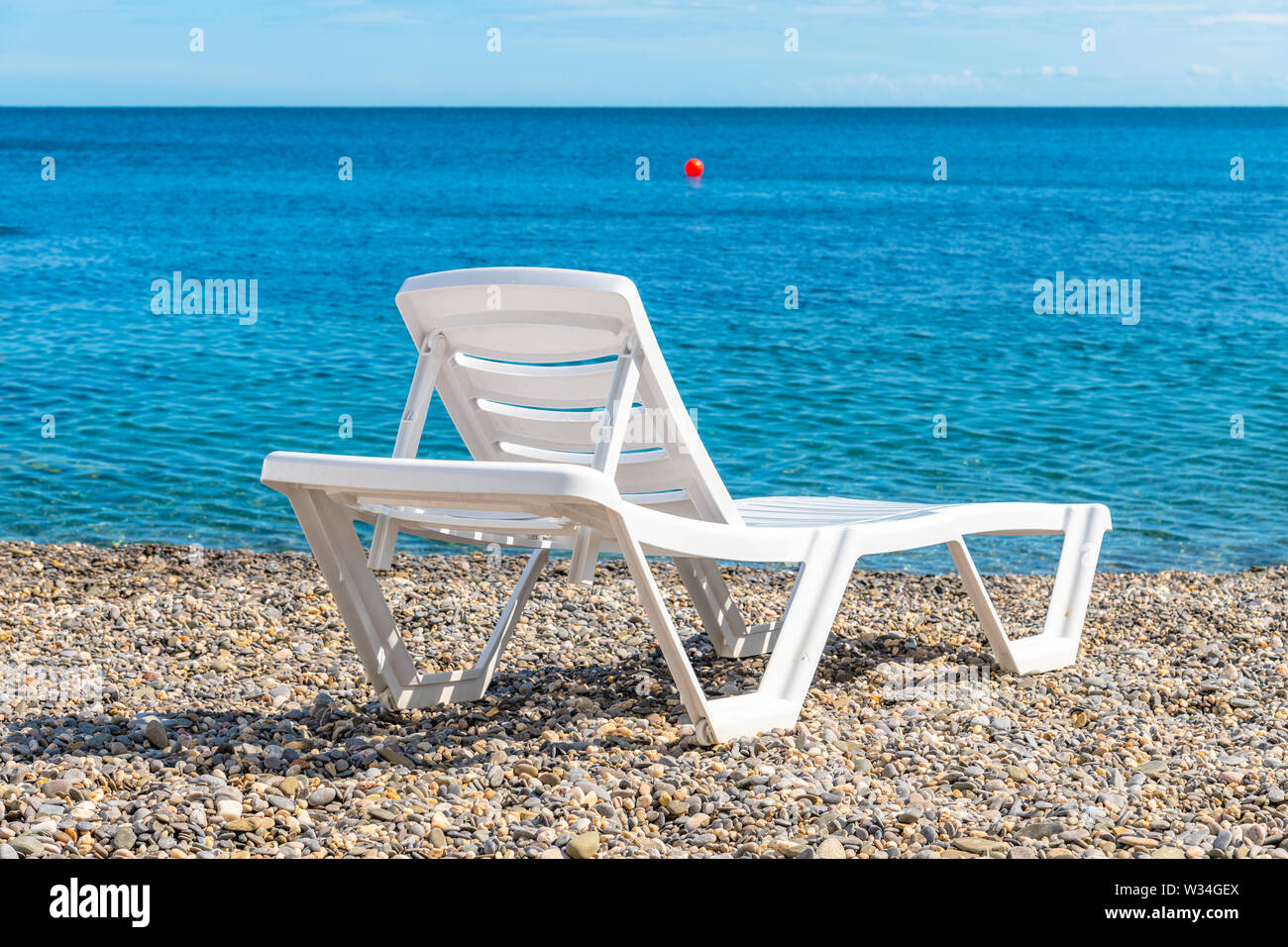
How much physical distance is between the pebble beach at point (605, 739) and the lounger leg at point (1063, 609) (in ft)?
0.25

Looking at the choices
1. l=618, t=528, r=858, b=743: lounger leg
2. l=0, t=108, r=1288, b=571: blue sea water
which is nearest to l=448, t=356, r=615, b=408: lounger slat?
l=618, t=528, r=858, b=743: lounger leg

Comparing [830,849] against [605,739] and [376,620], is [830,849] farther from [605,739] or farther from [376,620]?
[376,620]

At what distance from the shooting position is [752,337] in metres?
18.6

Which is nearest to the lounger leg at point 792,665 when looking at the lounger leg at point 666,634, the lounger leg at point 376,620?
the lounger leg at point 666,634

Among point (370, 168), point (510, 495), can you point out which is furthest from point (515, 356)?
point (370, 168)

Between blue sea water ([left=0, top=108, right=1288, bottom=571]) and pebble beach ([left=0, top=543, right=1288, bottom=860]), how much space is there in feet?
9.96

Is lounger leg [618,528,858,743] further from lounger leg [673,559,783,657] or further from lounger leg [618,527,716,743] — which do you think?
lounger leg [673,559,783,657]

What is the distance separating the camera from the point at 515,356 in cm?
412

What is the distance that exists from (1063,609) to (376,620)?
2661 millimetres

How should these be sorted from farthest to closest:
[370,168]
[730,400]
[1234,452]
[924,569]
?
[370,168] → [730,400] → [1234,452] → [924,569]

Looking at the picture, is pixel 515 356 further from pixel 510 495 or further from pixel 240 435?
pixel 240 435

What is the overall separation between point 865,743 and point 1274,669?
202 centimetres

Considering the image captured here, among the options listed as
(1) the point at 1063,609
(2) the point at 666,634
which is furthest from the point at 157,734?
(1) the point at 1063,609

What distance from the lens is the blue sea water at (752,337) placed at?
10578 mm
